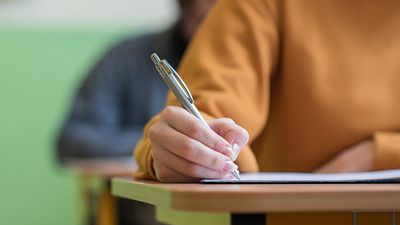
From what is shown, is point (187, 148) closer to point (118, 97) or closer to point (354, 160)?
point (354, 160)

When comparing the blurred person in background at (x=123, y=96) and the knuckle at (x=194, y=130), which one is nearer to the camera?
the knuckle at (x=194, y=130)

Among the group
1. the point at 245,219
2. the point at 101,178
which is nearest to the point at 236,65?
the point at 245,219

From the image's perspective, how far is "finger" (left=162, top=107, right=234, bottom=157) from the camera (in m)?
0.90

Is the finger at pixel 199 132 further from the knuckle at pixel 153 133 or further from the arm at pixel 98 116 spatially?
the arm at pixel 98 116

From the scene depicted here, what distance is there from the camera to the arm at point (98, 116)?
3.63 meters

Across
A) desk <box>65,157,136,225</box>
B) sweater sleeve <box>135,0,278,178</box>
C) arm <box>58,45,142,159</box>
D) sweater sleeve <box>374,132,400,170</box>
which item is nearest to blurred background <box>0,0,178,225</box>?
desk <box>65,157,136,225</box>

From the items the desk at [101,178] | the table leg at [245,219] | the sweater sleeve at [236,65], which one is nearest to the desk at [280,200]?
the table leg at [245,219]

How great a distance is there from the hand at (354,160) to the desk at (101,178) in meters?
1.43

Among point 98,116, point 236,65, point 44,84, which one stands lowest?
point 236,65

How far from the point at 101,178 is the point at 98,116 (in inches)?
21.0

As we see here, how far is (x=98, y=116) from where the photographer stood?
3.74m

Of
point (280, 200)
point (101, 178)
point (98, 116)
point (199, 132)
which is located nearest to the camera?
point (280, 200)

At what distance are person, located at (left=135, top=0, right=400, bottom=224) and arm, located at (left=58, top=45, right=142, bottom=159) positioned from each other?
2269 mm

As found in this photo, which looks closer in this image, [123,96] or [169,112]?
[169,112]
